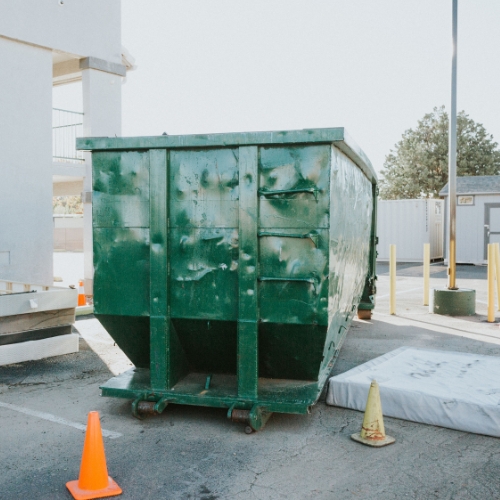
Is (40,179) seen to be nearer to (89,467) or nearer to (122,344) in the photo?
(122,344)

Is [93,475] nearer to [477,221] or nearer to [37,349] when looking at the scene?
[37,349]

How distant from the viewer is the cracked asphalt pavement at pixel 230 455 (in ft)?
11.6

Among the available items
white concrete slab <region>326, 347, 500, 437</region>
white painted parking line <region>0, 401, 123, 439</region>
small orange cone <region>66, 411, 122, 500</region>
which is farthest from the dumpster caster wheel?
small orange cone <region>66, 411, 122, 500</region>

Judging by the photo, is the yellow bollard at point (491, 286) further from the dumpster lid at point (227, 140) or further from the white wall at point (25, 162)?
the white wall at point (25, 162)

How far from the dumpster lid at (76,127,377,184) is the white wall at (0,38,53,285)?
231 inches

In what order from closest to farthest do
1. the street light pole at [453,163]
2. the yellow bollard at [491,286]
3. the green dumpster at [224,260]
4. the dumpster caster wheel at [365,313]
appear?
the green dumpster at [224,260], the yellow bollard at [491,286], the dumpster caster wheel at [365,313], the street light pole at [453,163]

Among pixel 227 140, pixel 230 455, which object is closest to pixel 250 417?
pixel 230 455

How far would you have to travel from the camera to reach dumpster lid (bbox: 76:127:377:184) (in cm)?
427

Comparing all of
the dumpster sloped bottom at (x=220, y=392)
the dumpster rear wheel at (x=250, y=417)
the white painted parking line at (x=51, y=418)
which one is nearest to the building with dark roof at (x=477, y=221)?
the dumpster sloped bottom at (x=220, y=392)

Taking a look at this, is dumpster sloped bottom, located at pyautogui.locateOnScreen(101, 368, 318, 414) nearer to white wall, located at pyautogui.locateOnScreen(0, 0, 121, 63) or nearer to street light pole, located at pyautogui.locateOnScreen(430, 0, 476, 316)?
street light pole, located at pyautogui.locateOnScreen(430, 0, 476, 316)

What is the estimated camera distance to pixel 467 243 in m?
24.0

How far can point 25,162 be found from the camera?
10211mm

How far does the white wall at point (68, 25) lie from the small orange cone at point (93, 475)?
862 cm

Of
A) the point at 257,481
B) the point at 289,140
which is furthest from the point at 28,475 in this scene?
the point at 289,140
